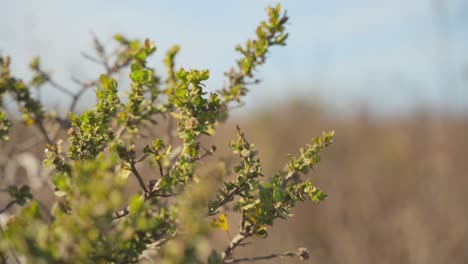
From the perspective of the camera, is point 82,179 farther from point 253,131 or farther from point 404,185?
point 253,131

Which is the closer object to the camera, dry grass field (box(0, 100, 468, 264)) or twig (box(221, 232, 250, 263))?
twig (box(221, 232, 250, 263))

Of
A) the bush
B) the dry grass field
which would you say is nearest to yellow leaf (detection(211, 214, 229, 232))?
the bush

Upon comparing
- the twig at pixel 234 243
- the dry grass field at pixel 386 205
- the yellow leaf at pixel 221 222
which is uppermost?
the dry grass field at pixel 386 205

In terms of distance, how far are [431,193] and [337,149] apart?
2803 millimetres

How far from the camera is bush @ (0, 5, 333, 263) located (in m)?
0.58

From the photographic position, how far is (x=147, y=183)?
1097mm

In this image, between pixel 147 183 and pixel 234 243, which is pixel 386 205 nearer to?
pixel 234 243

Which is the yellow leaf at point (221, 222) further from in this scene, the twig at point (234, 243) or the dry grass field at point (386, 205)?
the dry grass field at point (386, 205)

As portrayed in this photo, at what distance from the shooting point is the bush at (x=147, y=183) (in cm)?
58

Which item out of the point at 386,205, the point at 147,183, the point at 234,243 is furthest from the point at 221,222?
the point at 386,205

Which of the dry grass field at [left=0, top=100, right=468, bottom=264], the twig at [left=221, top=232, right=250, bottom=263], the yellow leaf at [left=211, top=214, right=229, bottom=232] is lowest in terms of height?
the twig at [left=221, top=232, right=250, bottom=263]

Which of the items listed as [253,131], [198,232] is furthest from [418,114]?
[198,232]

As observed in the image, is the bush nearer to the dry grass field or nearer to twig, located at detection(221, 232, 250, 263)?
twig, located at detection(221, 232, 250, 263)

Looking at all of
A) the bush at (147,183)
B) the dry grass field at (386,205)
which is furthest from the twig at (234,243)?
the dry grass field at (386,205)
